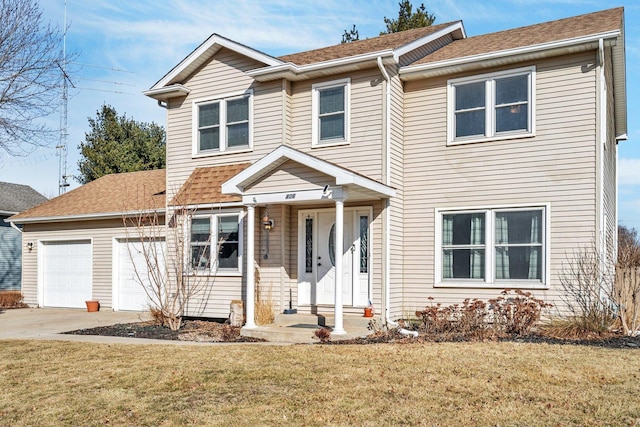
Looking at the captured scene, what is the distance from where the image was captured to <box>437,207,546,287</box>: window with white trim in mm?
12047

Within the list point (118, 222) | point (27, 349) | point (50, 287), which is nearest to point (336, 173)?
point (27, 349)

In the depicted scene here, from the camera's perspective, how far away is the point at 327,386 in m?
7.44

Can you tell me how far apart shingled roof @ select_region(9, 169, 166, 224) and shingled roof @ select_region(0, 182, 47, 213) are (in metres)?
4.54

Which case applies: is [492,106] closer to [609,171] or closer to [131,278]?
[609,171]

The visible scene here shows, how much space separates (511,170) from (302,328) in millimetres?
5301

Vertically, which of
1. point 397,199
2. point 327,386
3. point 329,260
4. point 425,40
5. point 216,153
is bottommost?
point 327,386

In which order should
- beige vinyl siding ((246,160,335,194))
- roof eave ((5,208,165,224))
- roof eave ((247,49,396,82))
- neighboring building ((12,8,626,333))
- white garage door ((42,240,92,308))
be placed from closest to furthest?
beige vinyl siding ((246,160,335,194))
neighboring building ((12,8,626,333))
roof eave ((247,49,396,82))
roof eave ((5,208,165,224))
white garage door ((42,240,92,308))

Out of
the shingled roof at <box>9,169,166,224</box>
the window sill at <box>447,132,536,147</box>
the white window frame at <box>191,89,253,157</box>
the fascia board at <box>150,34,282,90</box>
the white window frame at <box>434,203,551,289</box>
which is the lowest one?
the white window frame at <box>434,203,551,289</box>

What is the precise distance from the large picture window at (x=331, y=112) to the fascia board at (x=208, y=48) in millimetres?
1209

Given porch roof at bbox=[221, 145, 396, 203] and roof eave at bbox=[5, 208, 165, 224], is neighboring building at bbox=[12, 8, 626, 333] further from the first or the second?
roof eave at bbox=[5, 208, 165, 224]

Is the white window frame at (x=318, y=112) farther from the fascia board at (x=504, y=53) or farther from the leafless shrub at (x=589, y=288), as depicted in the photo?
the leafless shrub at (x=589, y=288)

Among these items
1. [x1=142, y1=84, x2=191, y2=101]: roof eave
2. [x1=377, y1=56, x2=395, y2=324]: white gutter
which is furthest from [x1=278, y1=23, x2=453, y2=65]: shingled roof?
[x1=142, y1=84, x2=191, y2=101]: roof eave

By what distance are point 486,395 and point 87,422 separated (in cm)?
444

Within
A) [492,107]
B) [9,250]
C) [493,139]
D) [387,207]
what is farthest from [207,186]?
[9,250]
